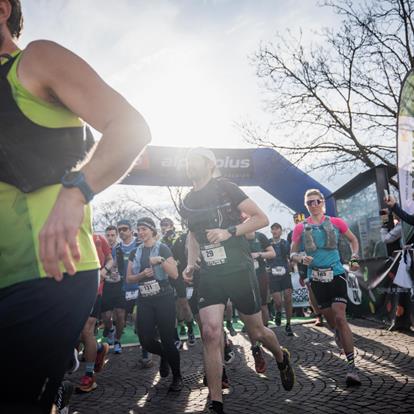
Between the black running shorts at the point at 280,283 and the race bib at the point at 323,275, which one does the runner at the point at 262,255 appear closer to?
the black running shorts at the point at 280,283

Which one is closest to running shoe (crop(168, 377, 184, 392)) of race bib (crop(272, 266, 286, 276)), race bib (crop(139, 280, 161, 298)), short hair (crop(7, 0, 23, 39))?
race bib (crop(139, 280, 161, 298))

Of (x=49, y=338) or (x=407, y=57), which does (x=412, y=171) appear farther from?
(x=407, y=57)

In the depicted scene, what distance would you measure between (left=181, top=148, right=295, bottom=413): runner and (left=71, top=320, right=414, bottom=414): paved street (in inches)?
16.4

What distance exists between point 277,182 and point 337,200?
7.71ft

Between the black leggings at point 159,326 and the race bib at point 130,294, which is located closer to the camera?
the black leggings at point 159,326

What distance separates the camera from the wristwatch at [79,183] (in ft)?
3.76

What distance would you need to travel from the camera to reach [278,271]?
978 centimetres

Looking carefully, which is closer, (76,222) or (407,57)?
(76,222)

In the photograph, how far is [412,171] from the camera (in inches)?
264

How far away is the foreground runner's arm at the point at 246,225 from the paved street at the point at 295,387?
1686 millimetres

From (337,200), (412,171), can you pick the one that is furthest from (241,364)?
(337,200)

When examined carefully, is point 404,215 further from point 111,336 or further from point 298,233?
point 111,336

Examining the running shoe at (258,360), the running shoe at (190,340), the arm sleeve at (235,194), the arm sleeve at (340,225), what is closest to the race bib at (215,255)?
the arm sleeve at (235,194)

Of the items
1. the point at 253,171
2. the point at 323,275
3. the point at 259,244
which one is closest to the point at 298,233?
the point at 323,275
